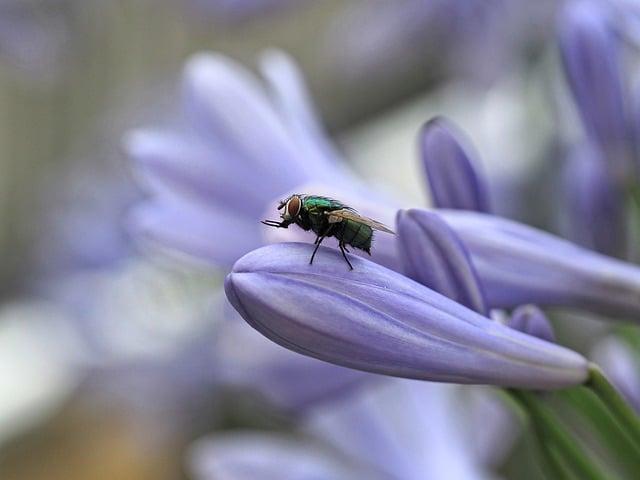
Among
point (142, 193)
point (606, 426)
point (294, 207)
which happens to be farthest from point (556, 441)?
point (142, 193)

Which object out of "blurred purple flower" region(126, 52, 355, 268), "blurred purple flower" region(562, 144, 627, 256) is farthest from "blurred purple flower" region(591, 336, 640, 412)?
"blurred purple flower" region(126, 52, 355, 268)

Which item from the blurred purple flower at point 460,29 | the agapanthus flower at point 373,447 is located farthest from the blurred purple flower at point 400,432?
the blurred purple flower at point 460,29

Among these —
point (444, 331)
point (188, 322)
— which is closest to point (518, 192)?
point (188, 322)

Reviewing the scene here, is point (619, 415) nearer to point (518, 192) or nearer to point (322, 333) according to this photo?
point (322, 333)

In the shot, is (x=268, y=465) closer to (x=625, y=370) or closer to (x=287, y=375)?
(x=287, y=375)

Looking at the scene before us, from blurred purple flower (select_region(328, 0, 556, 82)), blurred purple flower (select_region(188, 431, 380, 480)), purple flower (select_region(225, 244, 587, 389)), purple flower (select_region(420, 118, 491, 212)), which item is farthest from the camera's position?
blurred purple flower (select_region(328, 0, 556, 82))

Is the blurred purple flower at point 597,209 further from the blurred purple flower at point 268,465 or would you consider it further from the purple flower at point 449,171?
the blurred purple flower at point 268,465

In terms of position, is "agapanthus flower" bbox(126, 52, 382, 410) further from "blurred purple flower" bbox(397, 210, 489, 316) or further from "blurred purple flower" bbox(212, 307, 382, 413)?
"blurred purple flower" bbox(397, 210, 489, 316)
